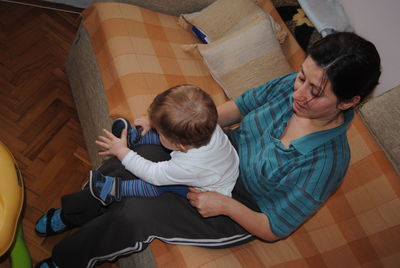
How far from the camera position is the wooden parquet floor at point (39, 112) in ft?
5.36

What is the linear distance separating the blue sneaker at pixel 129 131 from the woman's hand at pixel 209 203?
0.35 m

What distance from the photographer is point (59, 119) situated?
1.90 meters

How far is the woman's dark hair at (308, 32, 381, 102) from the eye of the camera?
911 mm

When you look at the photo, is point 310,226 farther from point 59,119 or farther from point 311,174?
point 59,119

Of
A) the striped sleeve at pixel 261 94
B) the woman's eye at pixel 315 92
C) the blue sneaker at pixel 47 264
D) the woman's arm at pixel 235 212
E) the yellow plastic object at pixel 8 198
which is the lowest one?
the woman's arm at pixel 235 212

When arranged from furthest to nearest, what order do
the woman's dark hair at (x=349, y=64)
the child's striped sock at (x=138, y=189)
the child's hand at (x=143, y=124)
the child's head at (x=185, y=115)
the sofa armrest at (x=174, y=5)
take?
the sofa armrest at (x=174, y=5) < the child's hand at (x=143, y=124) < the child's striped sock at (x=138, y=189) < the child's head at (x=185, y=115) < the woman's dark hair at (x=349, y=64)

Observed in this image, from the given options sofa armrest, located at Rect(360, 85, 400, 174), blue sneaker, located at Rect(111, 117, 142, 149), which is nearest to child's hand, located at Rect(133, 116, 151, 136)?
blue sneaker, located at Rect(111, 117, 142, 149)

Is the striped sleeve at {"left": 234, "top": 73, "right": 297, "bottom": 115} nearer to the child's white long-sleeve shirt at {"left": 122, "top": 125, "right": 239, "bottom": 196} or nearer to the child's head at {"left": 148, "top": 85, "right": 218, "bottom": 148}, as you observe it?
the child's white long-sleeve shirt at {"left": 122, "top": 125, "right": 239, "bottom": 196}

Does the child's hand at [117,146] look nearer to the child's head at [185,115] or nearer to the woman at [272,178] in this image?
the woman at [272,178]

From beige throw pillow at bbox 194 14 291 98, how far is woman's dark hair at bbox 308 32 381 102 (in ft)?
2.20

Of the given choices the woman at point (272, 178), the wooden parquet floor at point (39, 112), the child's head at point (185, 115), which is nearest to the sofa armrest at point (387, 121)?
the woman at point (272, 178)

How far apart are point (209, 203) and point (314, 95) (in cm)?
47

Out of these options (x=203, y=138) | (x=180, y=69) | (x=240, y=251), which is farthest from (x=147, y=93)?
(x=240, y=251)

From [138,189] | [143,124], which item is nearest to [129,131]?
[143,124]
